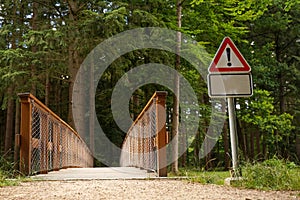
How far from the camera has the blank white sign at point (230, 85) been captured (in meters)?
3.89

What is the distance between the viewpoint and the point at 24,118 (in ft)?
16.3

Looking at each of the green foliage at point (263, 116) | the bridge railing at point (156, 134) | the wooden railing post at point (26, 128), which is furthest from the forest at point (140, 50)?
the bridge railing at point (156, 134)

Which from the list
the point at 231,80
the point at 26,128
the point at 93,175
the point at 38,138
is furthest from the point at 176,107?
the point at 231,80

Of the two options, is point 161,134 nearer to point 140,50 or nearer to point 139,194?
point 139,194

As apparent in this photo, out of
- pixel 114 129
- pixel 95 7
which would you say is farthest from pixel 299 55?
pixel 95 7

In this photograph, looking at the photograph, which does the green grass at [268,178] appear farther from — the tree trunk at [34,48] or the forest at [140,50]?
the tree trunk at [34,48]

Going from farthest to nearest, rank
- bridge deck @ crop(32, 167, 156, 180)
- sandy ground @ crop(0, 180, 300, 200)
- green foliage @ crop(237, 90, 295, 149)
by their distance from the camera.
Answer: green foliage @ crop(237, 90, 295, 149) < bridge deck @ crop(32, 167, 156, 180) < sandy ground @ crop(0, 180, 300, 200)

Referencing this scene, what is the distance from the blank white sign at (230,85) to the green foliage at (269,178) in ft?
2.54

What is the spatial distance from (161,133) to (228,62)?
1.51 metres

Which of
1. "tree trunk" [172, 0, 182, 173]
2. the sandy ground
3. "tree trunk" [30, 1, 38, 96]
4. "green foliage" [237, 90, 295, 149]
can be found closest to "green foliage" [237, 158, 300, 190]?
the sandy ground

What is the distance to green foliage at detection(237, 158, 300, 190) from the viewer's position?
131 inches

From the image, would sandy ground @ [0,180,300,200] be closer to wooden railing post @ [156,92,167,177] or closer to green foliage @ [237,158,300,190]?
green foliage @ [237,158,300,190]

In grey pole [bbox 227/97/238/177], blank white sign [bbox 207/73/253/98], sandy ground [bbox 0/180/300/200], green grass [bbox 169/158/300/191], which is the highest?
blank white sign [bbox 207/73/253/98]

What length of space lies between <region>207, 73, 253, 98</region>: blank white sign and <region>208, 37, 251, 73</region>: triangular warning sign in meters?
0.06
